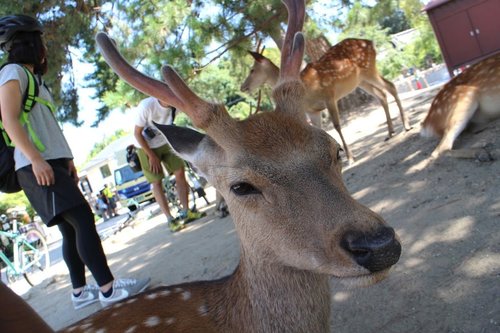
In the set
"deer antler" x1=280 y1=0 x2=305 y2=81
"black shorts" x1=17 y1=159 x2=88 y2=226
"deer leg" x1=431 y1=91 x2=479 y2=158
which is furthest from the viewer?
"deer leg" x1=431 y1=91 x2=479 y2=158

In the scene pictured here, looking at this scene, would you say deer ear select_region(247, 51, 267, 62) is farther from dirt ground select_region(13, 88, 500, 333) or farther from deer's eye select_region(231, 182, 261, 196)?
deer's eye select_region(231, 182, 261, 196)

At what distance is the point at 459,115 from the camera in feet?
15.7

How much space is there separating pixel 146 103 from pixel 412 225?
3608 millimetres

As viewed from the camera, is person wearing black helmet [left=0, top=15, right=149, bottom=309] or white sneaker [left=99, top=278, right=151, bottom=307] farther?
white sneaker [left=99, top=278, right=151, bottom=307]

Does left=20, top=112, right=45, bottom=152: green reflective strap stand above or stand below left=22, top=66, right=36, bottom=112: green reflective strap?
below

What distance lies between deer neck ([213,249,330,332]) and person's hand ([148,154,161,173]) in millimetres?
4112

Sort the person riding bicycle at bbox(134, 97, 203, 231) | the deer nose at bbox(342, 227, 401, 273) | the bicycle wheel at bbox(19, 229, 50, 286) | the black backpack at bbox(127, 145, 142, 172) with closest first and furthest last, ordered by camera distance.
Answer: the deer nose at bbox(342, 227, 401, 273), the person riding bicycle at bbox(134, 97, 203, 231), the black backpack at bbox(127, 145, 142, 172), the bicycle wheel at bbox(19, 229, 50, 286)

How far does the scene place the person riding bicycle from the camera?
5398mm

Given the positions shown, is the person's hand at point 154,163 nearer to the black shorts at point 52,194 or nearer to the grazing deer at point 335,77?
the black shorts at point 52,194

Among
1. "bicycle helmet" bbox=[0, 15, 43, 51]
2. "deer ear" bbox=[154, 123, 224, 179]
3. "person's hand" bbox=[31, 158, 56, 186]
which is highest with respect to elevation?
"bicycle helmet" bbox=[0, 15, 43, 51]

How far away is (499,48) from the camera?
1157 centimetres

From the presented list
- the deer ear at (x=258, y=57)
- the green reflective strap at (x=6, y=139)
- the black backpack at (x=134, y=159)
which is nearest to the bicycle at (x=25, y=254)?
the black backpack at (x=134, y=159)

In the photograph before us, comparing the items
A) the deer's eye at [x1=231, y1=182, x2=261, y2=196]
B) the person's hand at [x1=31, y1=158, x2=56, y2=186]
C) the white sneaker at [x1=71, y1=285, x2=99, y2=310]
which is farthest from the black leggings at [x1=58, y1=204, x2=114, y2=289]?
the deer's eye at [x1=231, y1=182, x2=261, y2=196]

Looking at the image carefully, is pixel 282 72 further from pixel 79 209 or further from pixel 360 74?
pixel 360 74
